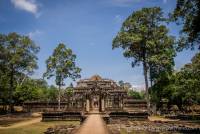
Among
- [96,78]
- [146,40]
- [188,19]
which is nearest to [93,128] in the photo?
[188,19]

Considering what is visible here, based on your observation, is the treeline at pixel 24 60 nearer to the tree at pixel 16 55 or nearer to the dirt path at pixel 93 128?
the tree at pixel 16 55

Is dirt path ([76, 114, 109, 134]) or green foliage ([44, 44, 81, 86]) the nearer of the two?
dirt path ([76, 114, 109, 134])

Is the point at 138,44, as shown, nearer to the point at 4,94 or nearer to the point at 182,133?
the point at 182,133

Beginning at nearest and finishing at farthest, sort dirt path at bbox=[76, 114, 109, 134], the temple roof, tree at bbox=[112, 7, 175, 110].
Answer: dirt path at bbox=[76, 114, 109, 134]
tree at bbox=[112, 7, 175, 110]
the temple roof

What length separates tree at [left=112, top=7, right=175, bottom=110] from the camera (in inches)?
1647

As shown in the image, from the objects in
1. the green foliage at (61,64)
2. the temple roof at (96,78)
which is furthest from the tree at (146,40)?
the temple roof at (96,78)

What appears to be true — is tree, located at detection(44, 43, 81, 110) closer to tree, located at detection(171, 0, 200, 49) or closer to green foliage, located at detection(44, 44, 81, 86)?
green foliage, located at detection(44, 44, 81, 86)

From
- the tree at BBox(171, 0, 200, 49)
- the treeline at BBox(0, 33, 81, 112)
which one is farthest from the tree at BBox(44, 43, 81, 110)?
the tree at BBox(171, 0, 200, 49)

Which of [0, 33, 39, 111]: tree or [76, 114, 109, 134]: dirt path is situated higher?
[0, 33, 39, 111]: tree

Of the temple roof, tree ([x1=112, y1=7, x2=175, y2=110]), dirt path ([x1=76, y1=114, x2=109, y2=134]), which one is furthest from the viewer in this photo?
the temple roof

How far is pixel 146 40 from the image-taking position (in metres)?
42.6

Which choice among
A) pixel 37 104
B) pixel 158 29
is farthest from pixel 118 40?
pixel 37 104

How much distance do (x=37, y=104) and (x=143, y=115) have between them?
35.7 m

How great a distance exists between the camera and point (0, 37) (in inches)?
1895
